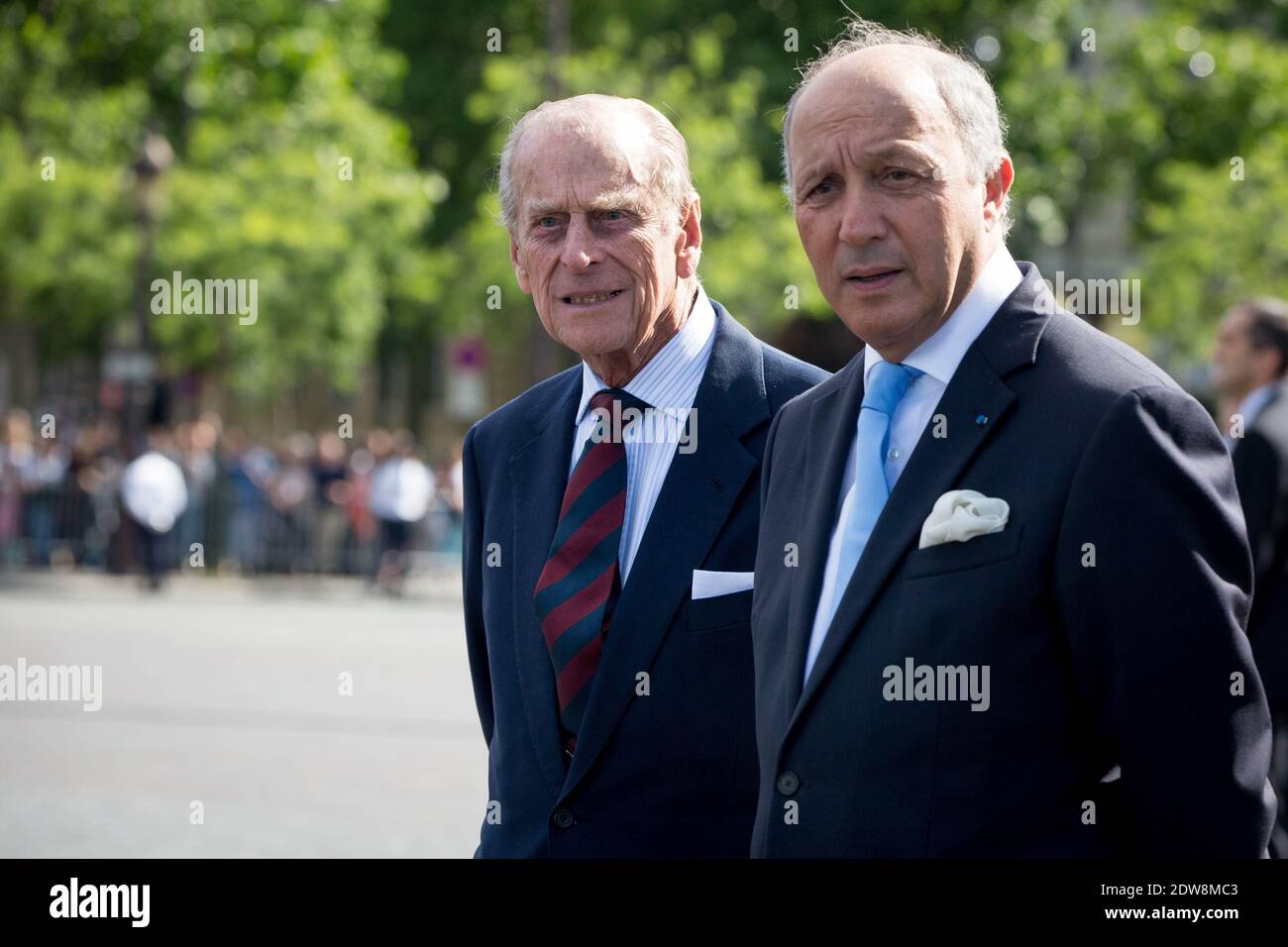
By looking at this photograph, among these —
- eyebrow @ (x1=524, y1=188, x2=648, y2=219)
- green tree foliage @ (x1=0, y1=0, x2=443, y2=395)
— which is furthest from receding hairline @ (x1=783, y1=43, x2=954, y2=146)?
green tree foliage @ (x1=0, y1=0, x2=443, y2=395)

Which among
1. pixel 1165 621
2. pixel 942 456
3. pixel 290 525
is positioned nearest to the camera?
pixel 1165 621

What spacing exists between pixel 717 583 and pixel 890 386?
62cm

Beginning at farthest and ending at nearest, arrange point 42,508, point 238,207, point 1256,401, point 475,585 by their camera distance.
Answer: point 238,207 → point 42,508 → point 1256,401 → point 475,585

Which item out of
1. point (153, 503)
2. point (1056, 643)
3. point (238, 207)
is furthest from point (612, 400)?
point (238, 207)

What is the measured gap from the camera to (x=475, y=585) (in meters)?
3.64

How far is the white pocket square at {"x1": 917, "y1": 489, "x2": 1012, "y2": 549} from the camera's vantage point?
95.5 inches

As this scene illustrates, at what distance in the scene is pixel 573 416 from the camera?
3.54m

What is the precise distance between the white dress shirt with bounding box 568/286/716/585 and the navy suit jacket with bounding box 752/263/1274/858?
0.79 metres

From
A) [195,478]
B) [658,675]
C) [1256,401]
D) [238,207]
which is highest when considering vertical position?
[238,207]

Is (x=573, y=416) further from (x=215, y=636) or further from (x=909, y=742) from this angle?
(x=215, y=636)

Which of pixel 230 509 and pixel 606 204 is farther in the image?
pixel 230 509

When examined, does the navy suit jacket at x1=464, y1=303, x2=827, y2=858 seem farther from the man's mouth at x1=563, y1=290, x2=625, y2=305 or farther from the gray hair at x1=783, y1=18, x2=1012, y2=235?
the gray hair at x1=783, y1=18, x2=1012, y2=235

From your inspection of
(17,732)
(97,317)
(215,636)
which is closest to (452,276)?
(97,317)

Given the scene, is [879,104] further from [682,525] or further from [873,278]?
[682,525]
